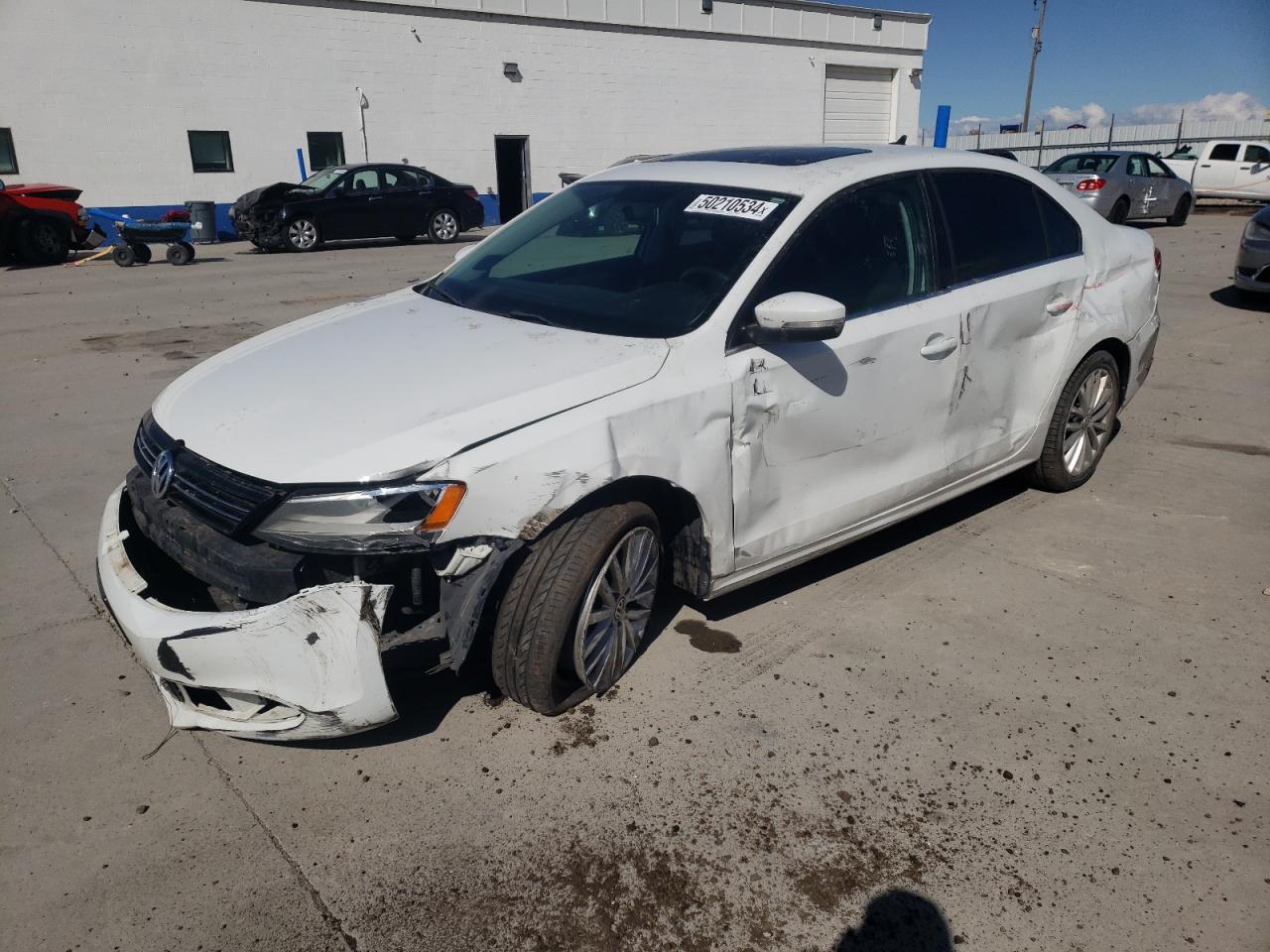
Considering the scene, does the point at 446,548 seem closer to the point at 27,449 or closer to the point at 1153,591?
the point at 1153,591

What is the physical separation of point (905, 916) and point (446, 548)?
1.51 meters

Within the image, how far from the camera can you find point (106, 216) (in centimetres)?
1605

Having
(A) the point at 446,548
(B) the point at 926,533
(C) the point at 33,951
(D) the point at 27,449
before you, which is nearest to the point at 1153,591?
(B) the point at 926,533

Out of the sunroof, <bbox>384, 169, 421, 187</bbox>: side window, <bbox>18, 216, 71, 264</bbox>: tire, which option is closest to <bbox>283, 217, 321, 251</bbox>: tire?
<bbox>384, 169, 421, 187</bbox>: side window

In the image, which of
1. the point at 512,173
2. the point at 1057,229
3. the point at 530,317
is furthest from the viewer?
the point at 512,173

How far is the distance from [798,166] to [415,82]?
23.0 metres

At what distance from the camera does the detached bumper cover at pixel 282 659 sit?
101 inches

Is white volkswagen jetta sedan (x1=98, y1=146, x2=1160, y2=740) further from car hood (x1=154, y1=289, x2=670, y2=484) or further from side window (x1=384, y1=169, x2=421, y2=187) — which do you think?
side window (x1=384, y1=169, x2=421, y2=187)

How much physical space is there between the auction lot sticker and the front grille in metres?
1.92

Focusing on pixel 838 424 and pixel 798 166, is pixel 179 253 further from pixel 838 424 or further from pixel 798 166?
pixel 838 424

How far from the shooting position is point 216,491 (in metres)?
2.82

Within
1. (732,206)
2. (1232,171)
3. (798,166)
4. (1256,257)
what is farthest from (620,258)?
(1232,171)

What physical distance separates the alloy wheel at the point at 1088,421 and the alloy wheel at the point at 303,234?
16192 mm

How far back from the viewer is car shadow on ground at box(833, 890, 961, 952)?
7.67 feet
